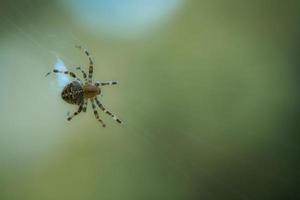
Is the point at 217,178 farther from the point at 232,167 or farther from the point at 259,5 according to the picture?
the point at 259,5

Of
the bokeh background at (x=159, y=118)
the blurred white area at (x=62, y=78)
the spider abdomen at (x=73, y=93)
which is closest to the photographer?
the blurred white area at (x=62, y=78)

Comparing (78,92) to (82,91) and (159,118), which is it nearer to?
(82,91)

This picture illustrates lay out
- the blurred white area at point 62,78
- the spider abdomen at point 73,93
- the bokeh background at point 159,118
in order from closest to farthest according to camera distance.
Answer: the blurred white area at point 62,78, the spider abdomen at point 73,93, the bokeh background at point 159,118

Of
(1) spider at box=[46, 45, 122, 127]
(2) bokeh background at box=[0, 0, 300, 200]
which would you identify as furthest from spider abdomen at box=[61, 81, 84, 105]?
(2) bokeh background at box=[0, 0, 300, 200]

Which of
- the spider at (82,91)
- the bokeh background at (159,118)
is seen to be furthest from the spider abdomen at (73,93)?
the bokeh background at (159,118)

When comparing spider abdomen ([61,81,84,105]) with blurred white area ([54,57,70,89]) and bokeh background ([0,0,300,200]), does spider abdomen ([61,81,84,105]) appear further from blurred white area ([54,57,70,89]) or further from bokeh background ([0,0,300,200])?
bokeh background ([0,0,300,200])

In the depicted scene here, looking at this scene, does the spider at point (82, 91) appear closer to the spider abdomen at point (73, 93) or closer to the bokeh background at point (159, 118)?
the spider abdomen at point (73, 93)

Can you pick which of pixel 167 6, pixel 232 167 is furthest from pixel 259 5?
pixel 232 167
